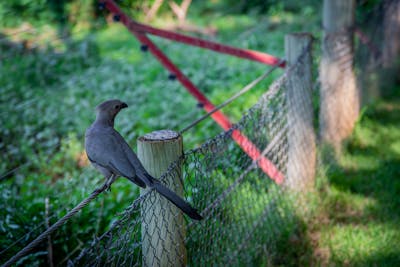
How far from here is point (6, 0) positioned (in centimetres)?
1087

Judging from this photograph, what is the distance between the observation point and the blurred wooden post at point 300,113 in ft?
12.8

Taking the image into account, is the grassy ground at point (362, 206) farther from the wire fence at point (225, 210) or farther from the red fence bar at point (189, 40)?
the red fence bar at point (189, 40)

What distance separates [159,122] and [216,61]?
310 centimetres

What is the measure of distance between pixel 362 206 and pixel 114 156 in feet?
8.72

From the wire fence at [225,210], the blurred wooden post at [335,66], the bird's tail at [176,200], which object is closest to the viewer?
the bird's tail at [176,200]

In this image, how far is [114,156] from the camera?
8.29ft

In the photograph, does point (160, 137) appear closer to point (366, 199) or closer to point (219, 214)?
point (219, 214)

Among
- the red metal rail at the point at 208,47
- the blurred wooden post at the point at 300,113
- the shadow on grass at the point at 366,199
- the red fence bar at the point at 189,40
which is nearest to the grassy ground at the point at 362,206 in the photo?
the shadow on grass at the point at 366,199

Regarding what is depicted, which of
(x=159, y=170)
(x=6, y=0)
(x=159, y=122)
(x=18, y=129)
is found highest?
(x=6, y=0)

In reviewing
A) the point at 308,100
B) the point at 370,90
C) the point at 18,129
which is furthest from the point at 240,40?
the point at 308,100

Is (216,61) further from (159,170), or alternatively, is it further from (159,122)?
(159,170)

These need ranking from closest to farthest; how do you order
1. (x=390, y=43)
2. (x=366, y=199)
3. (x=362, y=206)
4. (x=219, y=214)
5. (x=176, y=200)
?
(x=176, y=200), (x=219, y=214), (x=362, y=206), (x=366, y=199), (x=390, y=43)

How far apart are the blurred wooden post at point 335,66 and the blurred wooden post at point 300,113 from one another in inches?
30.6

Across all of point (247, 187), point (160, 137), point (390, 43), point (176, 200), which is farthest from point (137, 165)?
point (390, 43)
